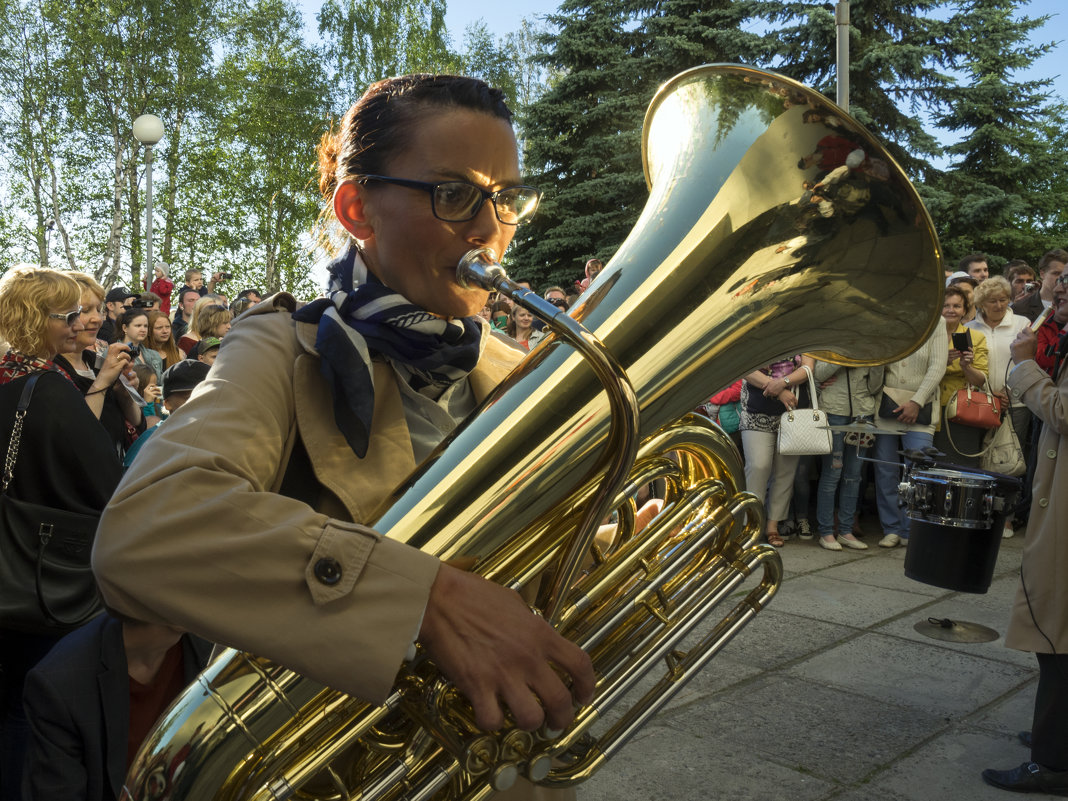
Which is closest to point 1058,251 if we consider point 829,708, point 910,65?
point 829,708

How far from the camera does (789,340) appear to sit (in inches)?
61.1

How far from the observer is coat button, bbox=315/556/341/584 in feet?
3.25

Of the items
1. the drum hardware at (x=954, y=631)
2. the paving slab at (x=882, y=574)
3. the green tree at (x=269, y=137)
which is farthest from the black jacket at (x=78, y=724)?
the green tree at (x=269, y=137)

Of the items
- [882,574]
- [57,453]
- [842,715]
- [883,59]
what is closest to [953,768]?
[842,715]

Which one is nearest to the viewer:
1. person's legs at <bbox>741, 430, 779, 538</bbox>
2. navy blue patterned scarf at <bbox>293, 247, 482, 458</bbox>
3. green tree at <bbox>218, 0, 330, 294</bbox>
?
navy blue patterned scarf at <bbox>293, 247, 482, 458</bbox>

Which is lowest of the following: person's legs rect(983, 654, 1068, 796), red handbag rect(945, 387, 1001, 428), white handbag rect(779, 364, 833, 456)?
person's legs rect(983, 654, 1068, 796)

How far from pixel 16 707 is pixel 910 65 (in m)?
17.8

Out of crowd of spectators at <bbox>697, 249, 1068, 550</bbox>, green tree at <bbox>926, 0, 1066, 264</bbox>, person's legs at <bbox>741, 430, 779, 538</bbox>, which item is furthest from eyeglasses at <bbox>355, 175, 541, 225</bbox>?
green tree at <bbox>926, 0, 1066, 264</bbox>

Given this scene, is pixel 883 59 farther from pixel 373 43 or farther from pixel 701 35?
pixel 373 43

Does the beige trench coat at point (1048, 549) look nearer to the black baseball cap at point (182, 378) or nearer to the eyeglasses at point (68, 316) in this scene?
the black baseball cap at point (182, 378)

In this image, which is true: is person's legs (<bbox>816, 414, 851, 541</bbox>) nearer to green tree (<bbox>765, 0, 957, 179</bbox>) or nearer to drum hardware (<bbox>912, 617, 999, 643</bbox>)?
drum hardware (<bbox>912, 617, 999, 643</bbox>)

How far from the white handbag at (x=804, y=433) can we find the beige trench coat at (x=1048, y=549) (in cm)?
292

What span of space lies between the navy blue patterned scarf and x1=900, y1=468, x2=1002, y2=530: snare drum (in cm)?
311

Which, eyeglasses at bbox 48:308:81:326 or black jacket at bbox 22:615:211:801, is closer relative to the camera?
black jacket at bbox 22:615:211:801
